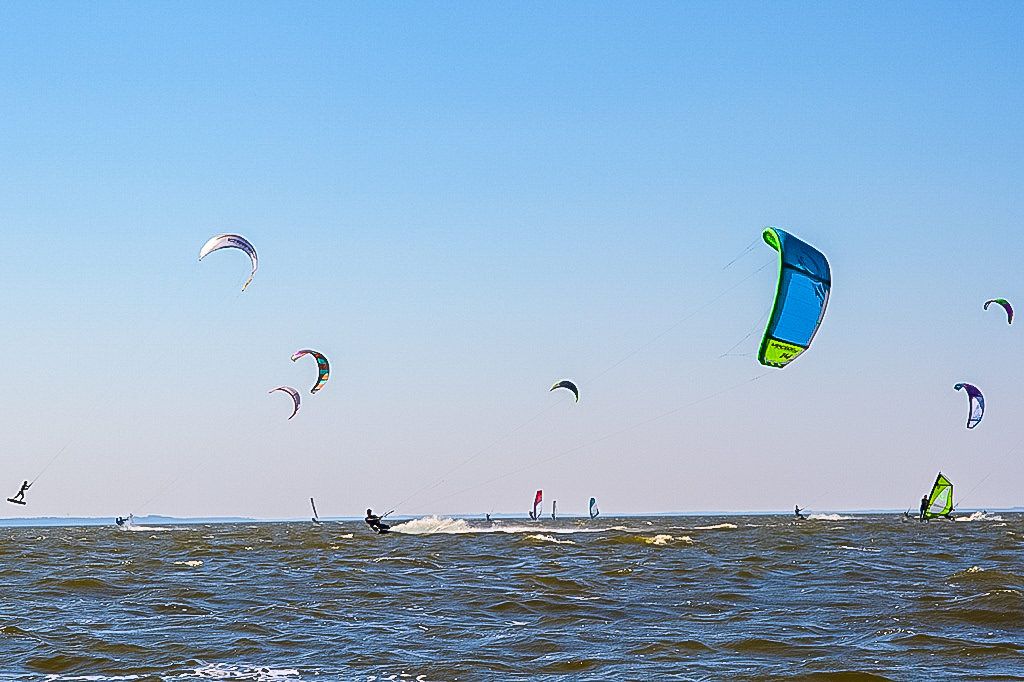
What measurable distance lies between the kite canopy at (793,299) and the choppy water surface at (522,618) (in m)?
3.48

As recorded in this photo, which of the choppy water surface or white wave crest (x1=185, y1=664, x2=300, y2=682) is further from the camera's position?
the choppy water surface

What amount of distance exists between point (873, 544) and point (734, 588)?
1429cm

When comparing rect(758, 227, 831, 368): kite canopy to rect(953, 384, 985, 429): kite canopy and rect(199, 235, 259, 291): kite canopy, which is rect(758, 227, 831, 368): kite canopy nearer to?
rect(199, 235, 259, 291): kite canopy

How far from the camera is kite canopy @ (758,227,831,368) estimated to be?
1620cm

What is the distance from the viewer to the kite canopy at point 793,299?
16.2 metres

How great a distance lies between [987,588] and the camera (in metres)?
16.4

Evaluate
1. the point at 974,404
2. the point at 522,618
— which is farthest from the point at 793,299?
the point at 974,404

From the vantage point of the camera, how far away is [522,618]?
46.5 ft

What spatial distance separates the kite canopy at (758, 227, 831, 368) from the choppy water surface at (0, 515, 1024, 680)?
3484mm

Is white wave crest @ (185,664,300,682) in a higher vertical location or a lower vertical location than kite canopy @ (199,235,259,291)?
lower

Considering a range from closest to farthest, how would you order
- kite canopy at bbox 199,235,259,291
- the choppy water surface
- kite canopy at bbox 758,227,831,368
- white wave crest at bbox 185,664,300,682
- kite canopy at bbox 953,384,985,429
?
white wave crest at bbox 185,664,300,682
the choppy water surface
kite canopy at bbox 758,227,831,368
kite canopy at bbox 199,235,259,291
kite canopy at bbox 953,384,985,429

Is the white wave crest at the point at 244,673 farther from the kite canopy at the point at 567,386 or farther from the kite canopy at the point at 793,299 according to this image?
the kite canopy at the point at 567,386

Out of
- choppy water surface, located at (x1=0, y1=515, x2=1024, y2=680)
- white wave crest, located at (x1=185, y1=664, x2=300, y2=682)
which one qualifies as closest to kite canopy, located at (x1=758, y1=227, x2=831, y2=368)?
choppy water surface, located at (x1=0, y1=515, x2=1024, y2=680)

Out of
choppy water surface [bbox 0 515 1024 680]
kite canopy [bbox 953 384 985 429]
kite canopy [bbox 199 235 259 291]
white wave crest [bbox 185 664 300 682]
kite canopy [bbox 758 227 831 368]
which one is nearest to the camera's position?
white wave crest [bbox 185 664 300 682]
